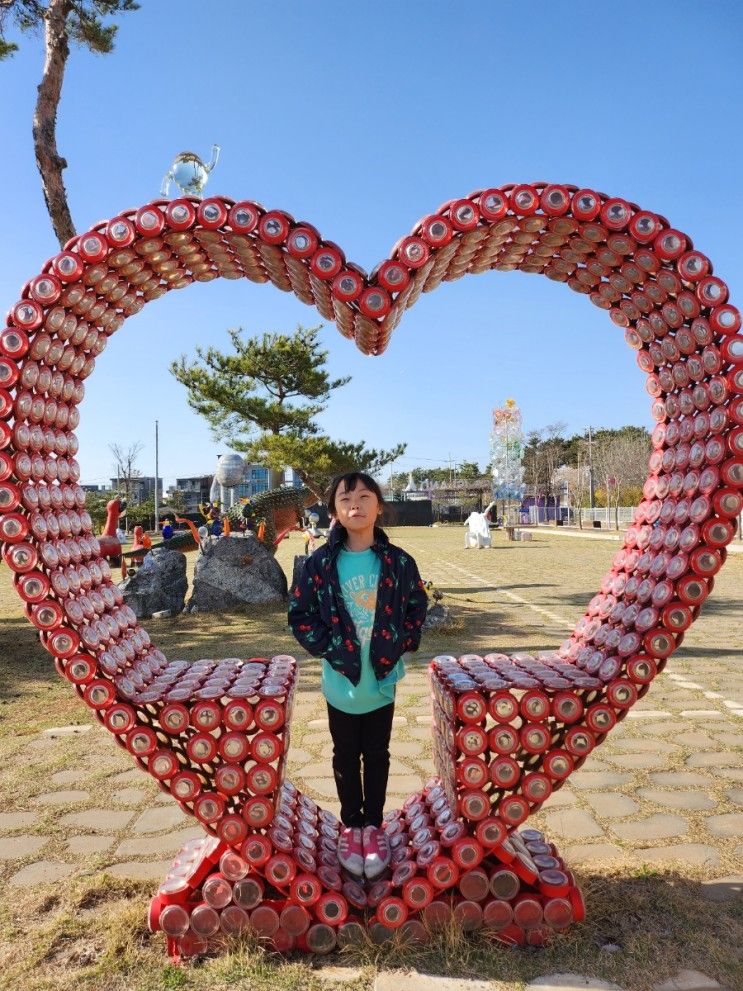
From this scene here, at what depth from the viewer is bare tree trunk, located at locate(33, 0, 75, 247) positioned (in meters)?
8.74

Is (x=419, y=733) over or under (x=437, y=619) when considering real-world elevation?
under

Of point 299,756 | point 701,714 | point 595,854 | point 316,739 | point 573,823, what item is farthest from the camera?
point 701,714

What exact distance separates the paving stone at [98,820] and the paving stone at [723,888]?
2719mm

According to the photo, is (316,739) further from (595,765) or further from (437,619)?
(437,619)

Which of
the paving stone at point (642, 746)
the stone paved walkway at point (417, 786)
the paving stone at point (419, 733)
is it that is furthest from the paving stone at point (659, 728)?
the paving stone at point (419, 733)

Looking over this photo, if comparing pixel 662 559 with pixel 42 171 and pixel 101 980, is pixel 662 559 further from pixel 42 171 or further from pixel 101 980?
pixel 42 171

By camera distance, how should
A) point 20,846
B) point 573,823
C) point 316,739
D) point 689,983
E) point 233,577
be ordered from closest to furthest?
point 689,983 → point 20,846 → point 573,823 → point 316,739 → point 233,577

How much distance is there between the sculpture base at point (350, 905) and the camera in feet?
8.62

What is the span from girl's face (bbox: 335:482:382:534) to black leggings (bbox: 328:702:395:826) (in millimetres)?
730

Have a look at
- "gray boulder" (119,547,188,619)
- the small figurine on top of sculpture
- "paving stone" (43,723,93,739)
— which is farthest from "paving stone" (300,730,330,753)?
the small figurine on top of sculpture

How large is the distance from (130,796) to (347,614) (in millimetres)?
2209

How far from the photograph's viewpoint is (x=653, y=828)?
361cm

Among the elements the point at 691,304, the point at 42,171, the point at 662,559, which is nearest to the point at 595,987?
the point at 662,559

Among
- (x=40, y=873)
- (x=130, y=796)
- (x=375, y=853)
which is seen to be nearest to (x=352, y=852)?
(x=375, y=853)
